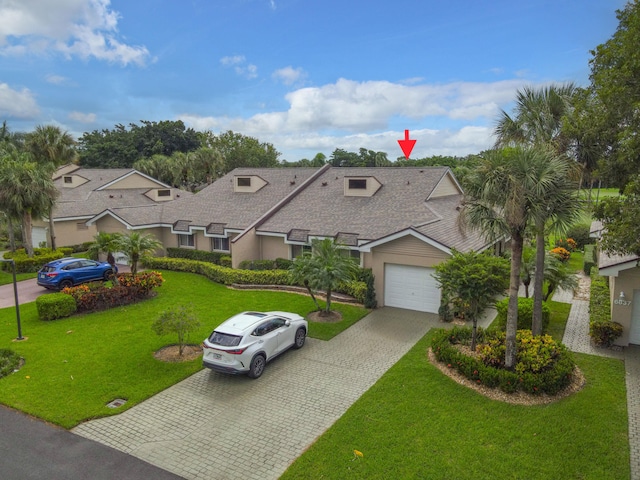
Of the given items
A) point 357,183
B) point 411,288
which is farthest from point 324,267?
point 357,183

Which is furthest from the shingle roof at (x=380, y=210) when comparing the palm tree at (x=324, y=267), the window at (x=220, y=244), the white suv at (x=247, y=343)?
the white suv at (x=247, y=343)

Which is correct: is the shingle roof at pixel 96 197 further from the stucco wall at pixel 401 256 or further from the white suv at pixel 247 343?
the white suv at pixel 247 343

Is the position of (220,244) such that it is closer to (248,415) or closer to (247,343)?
(247,343)

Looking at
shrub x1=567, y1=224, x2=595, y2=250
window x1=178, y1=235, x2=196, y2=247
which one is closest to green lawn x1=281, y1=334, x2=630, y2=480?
window x1=178, y1=235, x2=196, y2=247

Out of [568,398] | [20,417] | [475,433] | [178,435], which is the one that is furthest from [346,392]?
[20,417]

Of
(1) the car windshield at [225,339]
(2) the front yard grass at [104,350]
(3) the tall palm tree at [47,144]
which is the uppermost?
(3) the tall palm tree at [47,144]

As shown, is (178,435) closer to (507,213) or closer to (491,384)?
(491,384)
